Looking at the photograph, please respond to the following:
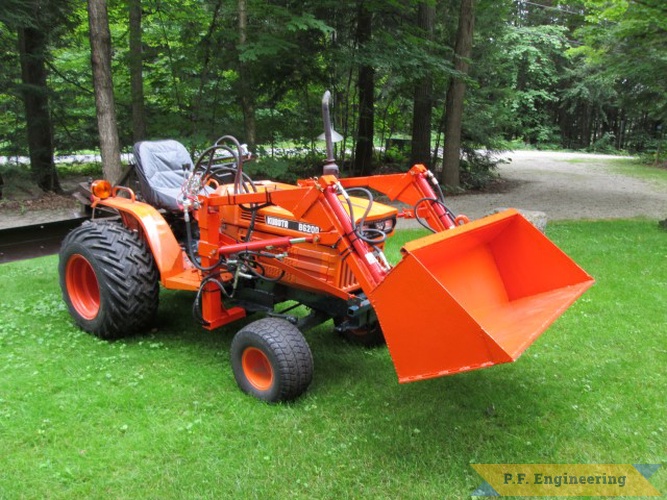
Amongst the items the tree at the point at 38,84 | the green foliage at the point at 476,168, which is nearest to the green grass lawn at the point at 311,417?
the tree at the point at 38,84

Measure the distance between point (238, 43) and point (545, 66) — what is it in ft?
89.5

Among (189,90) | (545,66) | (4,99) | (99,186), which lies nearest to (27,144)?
(4,99)

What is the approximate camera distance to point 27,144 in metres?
13.2

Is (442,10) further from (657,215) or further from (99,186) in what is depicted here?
(99,186)

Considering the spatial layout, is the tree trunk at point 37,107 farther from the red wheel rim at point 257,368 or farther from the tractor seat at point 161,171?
the red wheel rim at point 257,368

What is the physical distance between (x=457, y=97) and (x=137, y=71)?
272 inches

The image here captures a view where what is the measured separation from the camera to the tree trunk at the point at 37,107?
11.7 m

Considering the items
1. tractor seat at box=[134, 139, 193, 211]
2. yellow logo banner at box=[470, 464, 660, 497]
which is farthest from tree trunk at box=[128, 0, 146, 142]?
yellow logo banner at box=[470, 464, 660, 497]

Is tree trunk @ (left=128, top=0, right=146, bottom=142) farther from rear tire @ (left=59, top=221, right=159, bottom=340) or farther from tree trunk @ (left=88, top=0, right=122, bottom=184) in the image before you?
rear tire @ (left=59, top=221, right=159, bottom=340)

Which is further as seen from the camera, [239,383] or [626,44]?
[626,44]

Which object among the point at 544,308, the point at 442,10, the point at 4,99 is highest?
the point at 442,10

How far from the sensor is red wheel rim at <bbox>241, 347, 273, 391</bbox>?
10.9 ft

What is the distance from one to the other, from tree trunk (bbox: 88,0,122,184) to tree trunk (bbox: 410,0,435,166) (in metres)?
7.24

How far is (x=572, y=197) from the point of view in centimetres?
1260
